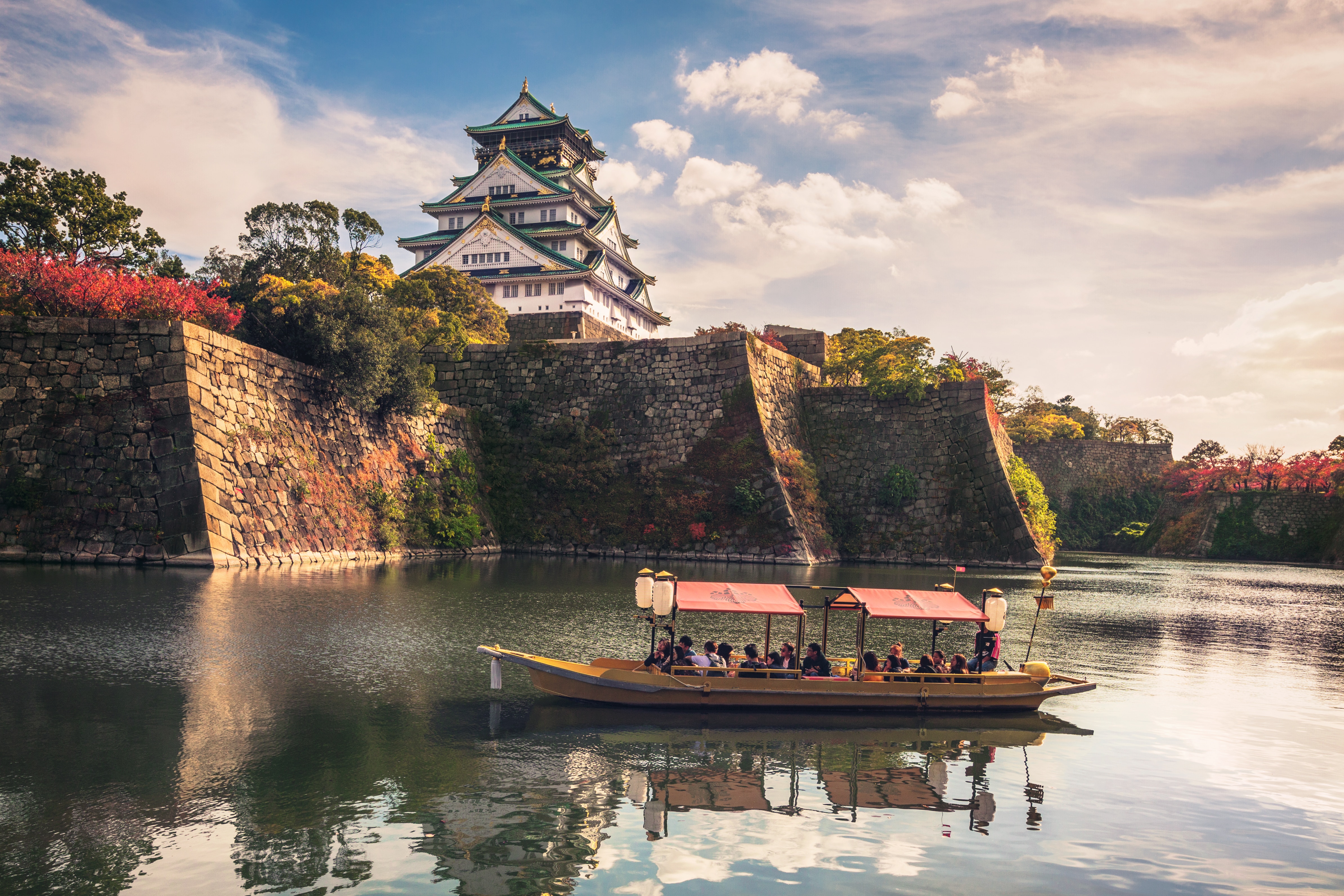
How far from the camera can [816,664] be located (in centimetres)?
1400

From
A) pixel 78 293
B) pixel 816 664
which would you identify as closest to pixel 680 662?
pixel 816 664

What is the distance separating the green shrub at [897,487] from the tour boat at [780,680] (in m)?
28.4

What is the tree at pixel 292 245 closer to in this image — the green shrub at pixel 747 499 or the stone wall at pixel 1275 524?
the green shrub at pixel 747 499

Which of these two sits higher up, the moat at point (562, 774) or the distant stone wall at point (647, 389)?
the distant stone wall at point (647, 389)

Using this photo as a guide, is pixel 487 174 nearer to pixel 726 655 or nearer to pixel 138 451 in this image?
pixel 138 451

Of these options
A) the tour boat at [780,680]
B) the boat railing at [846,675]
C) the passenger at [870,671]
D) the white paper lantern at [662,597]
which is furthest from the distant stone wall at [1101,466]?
the white paper lantern at [662,597]

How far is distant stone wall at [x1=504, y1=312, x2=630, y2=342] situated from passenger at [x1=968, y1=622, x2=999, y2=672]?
40.9 m

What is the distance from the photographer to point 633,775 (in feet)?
33.4

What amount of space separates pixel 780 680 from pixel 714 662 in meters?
1.18

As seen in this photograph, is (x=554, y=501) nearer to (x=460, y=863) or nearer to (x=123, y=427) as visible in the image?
(x=123, y=427)

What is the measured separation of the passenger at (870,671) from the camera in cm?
1381

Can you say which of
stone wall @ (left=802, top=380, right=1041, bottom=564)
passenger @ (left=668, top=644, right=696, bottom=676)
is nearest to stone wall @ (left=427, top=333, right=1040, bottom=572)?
stone wall @ (left=802, top=380, right=1041, bottom=564)

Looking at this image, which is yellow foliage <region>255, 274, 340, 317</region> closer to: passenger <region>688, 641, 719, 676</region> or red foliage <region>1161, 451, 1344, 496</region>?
passenger <region>688, 641, 719, 676</region>

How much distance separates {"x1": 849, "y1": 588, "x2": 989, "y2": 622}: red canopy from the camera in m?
14.5
